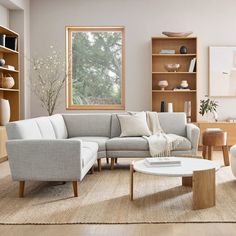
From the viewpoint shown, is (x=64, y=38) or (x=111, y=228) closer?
(x=111, y=228)

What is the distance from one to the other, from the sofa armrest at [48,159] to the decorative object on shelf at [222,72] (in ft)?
14.8

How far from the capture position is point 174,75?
26.9 ft

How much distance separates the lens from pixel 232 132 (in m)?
7.68

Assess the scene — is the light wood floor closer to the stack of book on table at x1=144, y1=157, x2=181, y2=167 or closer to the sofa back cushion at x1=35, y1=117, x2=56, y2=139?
the stack of book on table at x1=144, y1=157, x2=181, y2=167

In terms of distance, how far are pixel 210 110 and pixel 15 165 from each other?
4512 millimetres

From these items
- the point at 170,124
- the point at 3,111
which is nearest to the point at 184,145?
the point at 170,124

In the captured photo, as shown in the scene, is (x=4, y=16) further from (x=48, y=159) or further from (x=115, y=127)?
(x=48, y=159)

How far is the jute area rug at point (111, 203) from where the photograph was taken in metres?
3.56

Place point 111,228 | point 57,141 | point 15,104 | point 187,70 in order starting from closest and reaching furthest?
point 111,228 → point 57,141 → point 15,104 → point 187,70

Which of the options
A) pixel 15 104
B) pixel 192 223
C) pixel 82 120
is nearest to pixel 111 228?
pixel 192 223

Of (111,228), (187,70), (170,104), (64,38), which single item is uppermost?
(64,38)

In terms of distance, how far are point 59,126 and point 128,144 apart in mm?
996

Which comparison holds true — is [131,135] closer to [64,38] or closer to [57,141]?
[57,141]

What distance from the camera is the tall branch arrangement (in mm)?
8203
